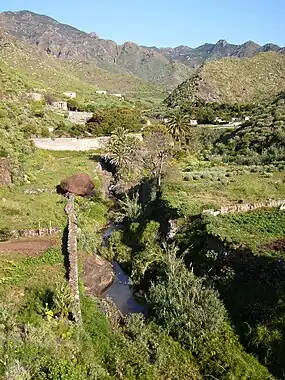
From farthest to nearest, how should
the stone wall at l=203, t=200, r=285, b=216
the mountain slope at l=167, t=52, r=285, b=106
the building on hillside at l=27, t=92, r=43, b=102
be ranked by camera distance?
the mountain slope at l=167, t=52, r=285, b=106
the building on hillside at l=27, t=92, r=43, b=102
the stone wall at l=203, t=200, r=285, b=216

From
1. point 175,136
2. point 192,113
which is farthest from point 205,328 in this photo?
point 192,113

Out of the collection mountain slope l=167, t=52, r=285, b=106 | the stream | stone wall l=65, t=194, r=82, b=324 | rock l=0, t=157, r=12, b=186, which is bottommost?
the stream

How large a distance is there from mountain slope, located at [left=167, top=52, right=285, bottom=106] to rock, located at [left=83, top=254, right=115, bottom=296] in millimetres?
89305

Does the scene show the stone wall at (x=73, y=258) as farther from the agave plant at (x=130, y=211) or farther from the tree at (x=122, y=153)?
the tree at (x=122, y=153)

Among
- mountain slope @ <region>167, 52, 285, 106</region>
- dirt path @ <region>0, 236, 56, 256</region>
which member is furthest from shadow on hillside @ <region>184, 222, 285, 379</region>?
mountain slope @ <region>167, 52, 285, 106</region>

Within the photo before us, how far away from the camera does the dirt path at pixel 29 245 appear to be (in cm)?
2555

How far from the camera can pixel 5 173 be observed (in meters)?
39.3

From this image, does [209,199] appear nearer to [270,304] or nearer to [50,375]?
[270,304]

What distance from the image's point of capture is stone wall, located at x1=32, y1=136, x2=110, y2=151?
2183 inches

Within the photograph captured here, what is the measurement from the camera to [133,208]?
34531 millimetres

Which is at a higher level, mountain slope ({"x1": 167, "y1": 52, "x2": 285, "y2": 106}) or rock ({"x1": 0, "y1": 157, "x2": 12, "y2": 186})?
mountain slope ({"x1": 167, "y1": 52, "x2": 285, "y2": 106})

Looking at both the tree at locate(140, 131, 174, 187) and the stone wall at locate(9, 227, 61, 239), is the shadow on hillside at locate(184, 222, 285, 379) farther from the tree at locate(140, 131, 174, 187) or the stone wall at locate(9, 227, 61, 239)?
the tree at locate(140, 131, 174, 187)

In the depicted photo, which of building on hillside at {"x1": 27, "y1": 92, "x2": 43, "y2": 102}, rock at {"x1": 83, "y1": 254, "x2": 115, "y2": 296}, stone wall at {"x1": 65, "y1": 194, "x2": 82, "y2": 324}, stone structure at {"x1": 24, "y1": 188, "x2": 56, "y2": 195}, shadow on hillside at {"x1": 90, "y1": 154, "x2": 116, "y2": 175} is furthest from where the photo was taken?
building on hillside at {"x1": 27, "y1": 92, "x2": 43, "y2": 102}

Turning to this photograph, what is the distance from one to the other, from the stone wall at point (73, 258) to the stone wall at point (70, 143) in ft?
75.7
